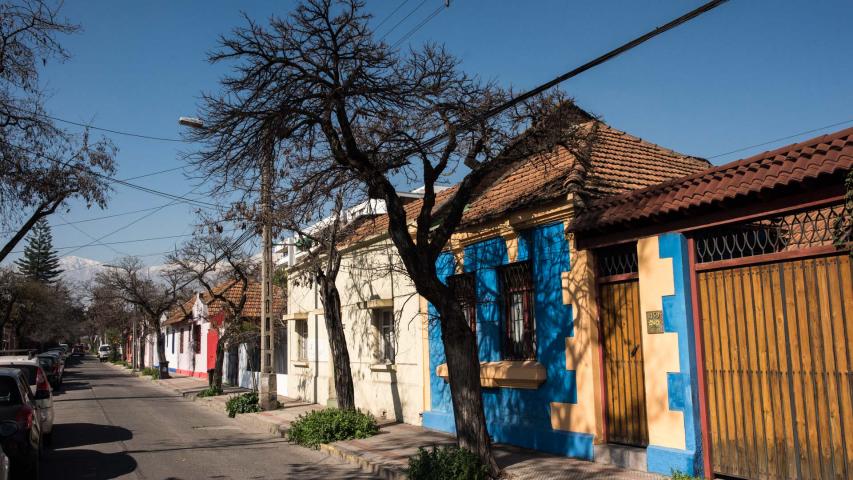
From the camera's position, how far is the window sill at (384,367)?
14.4 m

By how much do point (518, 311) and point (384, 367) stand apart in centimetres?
456

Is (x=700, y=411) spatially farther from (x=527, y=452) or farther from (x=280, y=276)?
(x=280, y=276)

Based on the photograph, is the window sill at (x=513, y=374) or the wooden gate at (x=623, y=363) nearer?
the wooden gate at (x=623, y=363)

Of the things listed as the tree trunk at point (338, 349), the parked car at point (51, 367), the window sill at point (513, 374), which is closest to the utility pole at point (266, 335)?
the tree trunk at point (338, 349)

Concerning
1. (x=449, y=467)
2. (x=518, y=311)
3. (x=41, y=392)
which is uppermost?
(x=518, y=311)

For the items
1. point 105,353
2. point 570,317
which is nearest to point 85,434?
point 570,317

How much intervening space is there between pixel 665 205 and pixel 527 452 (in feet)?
14.4

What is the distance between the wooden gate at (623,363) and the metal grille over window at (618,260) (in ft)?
0.61

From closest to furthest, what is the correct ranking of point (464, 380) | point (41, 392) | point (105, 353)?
point (464, 380)
point (41, 392)
point (105, 353)

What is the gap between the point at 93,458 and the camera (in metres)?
11.2

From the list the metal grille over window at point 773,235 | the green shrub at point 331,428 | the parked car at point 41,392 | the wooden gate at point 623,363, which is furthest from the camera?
the green shrub at point 331,428

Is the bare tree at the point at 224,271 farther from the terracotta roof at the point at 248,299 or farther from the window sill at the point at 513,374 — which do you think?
the window sill at the point at 513,374

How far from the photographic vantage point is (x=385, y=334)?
1543 cm

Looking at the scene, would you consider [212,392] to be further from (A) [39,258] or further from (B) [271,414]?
(A) [39,258]
